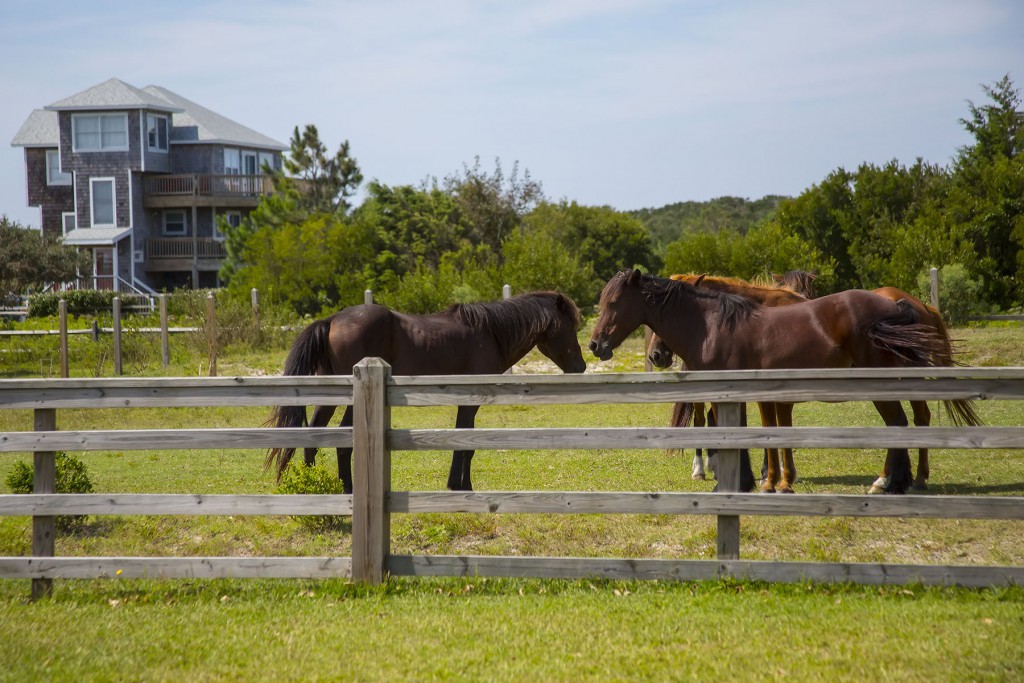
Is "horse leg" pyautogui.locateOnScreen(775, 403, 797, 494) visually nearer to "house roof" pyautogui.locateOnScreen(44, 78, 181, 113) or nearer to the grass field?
the grass field

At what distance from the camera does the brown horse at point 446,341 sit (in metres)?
8.54

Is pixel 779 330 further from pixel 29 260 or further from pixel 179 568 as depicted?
pixel 29 260

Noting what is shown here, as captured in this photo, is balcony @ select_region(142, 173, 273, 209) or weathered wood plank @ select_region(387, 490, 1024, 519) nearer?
Result: weathered wood plank @ select_region(387, 490, 1024, 519)

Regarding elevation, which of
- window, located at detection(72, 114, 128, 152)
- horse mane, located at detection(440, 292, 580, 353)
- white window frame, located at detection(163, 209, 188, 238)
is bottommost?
horse mane, located at detection(440, 292, 580, 353)

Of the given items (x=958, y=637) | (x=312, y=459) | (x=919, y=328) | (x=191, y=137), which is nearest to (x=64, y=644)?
(x=312, y=459)

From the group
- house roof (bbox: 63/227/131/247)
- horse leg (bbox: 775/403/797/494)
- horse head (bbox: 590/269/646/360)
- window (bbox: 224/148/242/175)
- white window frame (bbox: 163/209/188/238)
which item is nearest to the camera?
horse leg (bbox: 775/403/797/494)

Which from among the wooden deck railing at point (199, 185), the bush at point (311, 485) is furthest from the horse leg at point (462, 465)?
the wooden deck railing at point (199, 185)

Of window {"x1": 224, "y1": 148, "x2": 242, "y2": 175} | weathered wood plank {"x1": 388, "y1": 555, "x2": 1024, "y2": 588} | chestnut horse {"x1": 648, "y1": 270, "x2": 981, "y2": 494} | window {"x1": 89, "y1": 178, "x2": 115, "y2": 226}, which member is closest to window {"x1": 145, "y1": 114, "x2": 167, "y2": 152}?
window {"x1": 89, "y1": 178, "x2": 115, "y2": 226}

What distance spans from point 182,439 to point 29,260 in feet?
106

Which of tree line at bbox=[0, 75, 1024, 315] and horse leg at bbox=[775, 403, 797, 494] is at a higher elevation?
tree line at bbox=[0, 75, 1024, 315]

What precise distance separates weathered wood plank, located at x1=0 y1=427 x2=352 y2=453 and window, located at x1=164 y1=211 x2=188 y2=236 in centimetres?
4432

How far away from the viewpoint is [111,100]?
45.2 meters

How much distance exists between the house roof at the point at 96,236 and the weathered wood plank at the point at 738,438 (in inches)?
1699

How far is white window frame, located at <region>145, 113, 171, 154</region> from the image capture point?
150 ft
